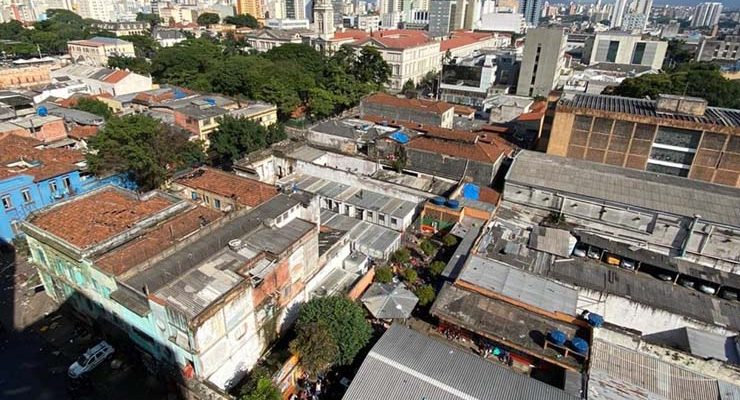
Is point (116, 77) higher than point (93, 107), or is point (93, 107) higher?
point (116, 77)

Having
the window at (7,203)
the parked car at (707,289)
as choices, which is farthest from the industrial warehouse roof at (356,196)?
the window at (7,203)

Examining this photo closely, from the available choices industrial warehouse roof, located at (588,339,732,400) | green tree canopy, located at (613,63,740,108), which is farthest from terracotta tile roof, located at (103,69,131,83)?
green tree canopy, located at (613,63,740,108)

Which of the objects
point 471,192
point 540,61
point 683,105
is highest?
point 540,61

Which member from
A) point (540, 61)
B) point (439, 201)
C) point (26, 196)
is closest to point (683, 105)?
point (439, 201)

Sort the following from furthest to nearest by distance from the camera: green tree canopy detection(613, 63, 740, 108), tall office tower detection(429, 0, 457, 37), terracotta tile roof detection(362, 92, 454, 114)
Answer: tall office tower detection(429, 0, 457, 37), green tree canopy detection(613, 63, 740, 108), terracotta tile roof detection(362, 92, 454, 114)

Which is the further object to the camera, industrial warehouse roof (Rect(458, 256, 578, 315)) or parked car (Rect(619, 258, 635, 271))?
parked car (Rect(619, 258, 635, 271))

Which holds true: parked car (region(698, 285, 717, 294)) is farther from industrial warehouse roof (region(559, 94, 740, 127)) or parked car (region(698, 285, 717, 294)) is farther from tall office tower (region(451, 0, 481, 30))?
tall office tower (region(451, 0, 481, 30))

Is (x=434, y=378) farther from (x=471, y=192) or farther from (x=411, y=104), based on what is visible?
(x=411, y=104)

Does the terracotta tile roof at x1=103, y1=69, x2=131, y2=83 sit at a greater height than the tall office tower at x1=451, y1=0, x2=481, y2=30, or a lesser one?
lesser
